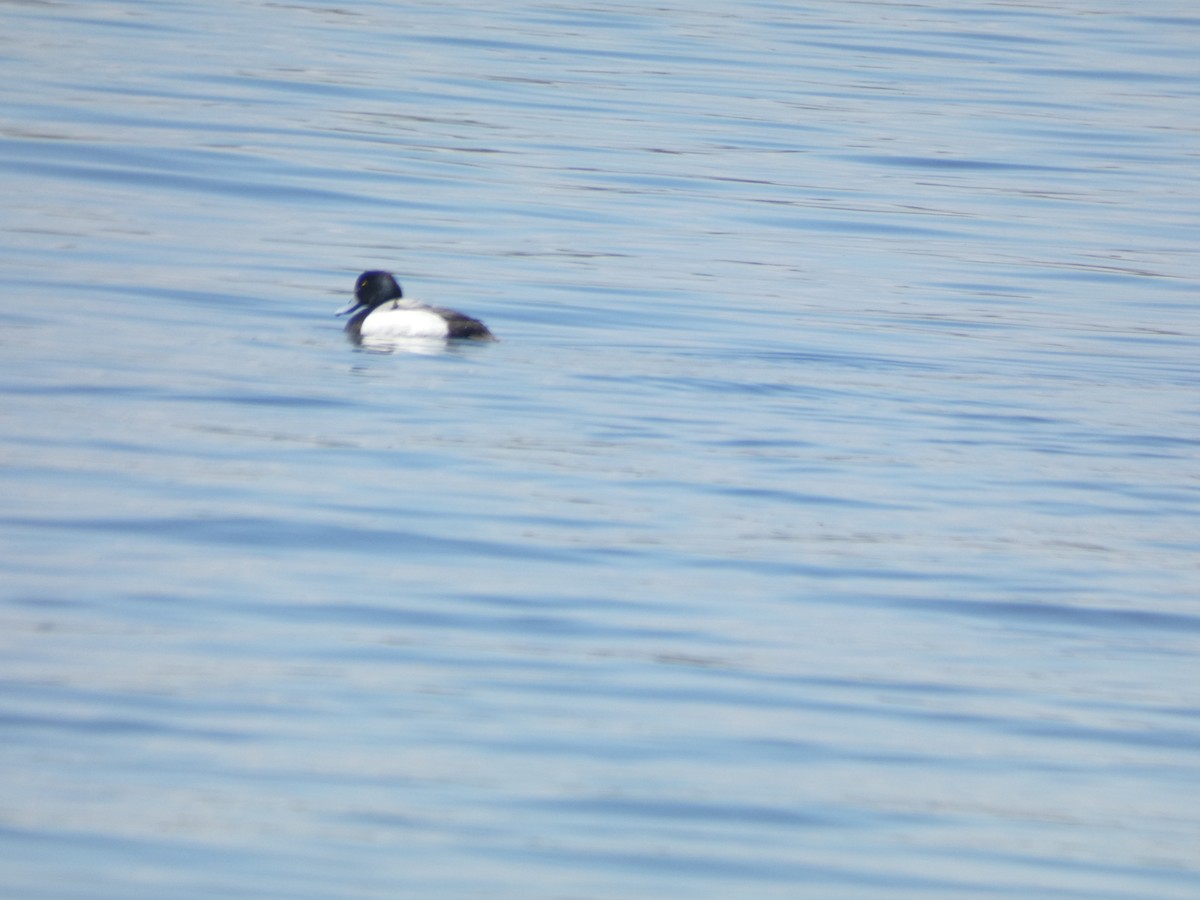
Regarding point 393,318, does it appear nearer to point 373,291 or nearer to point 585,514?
point 373,291

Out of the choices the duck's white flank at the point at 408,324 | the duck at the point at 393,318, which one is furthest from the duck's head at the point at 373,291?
the duck's white flank at the point at 408,324

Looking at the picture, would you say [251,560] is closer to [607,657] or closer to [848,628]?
[607,657]

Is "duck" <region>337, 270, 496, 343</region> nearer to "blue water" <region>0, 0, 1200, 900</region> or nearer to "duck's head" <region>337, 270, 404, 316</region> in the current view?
"duck's head" <region>337, 270, 404, 316</region>

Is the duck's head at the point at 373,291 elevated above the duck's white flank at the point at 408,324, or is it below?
above

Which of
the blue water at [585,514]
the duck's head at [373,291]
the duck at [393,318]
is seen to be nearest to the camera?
the blue water at [585,514]

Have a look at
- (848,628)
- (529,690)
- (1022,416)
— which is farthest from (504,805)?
(1022,416)

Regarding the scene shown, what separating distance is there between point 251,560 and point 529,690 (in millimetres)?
1594

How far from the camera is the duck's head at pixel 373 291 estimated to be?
11938mm

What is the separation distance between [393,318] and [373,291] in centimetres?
44

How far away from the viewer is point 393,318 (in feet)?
38.0

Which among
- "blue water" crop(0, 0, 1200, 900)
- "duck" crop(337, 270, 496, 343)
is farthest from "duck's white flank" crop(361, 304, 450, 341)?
"blue water" crop(0, 0, 1200, 900)

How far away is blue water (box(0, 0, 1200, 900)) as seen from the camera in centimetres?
508

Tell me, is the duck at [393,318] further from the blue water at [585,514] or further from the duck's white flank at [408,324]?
the blue water at [585,514]

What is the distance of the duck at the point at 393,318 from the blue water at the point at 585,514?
0.41 feet
